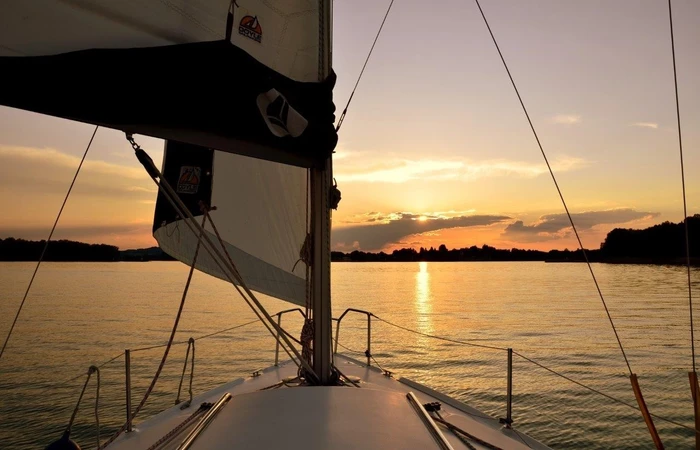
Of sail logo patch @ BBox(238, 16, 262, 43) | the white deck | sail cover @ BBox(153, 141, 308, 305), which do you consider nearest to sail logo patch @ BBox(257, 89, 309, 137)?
sail logo patch @ BBox(238, 16, 262, 43)

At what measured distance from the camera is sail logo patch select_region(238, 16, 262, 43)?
315cm

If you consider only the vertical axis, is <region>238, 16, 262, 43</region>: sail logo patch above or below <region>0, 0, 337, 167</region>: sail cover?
above

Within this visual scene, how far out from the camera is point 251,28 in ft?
10.5

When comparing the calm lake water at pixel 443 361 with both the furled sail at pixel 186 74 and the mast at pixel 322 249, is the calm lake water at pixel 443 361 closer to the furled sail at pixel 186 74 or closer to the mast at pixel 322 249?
the mast at pixel 322 249

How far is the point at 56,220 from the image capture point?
355cm

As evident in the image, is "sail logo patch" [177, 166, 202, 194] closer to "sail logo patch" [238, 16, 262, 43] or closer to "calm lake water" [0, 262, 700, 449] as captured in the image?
"sail logo patch" [238, 16, 262, 43]

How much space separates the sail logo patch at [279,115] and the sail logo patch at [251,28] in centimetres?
45

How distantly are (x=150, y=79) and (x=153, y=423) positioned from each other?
3.12 m

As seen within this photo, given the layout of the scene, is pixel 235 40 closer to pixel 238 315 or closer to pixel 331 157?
pixel 331 157

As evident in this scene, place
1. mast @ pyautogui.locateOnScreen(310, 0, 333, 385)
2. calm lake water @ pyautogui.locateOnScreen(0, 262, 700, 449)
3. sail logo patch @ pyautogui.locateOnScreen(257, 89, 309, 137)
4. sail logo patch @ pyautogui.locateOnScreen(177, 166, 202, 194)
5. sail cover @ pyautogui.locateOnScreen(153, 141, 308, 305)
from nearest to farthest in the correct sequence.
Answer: sail logo patch @ pyautogui.locateOnScreen(257, 89, 309, 137), mast @ pyautogui.locateOnScreen(310, 0, 333, 385), sail logo patch @ pyautogui.locateOnScreen(177, 166, 202, 194), sail cover @ pyautogui.locateOnScreen(153, 141, 308, 305), calm lake water @ pyautogui.locateOnScreen(0, 262, 700, 449)

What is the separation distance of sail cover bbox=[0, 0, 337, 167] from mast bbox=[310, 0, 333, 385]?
67 millimetres

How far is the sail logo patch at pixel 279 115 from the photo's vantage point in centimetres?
302

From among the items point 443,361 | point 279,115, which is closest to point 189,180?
point 279,115

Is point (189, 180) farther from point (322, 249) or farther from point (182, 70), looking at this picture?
point (182, 70)
